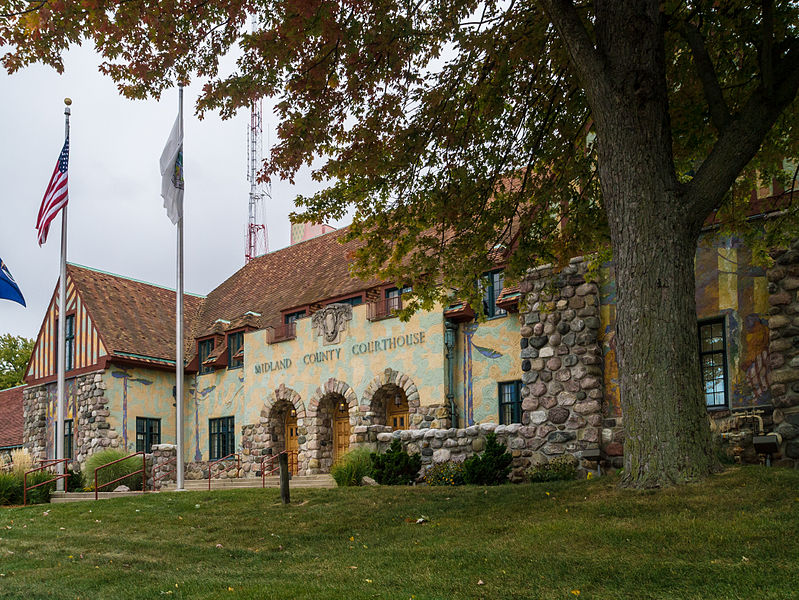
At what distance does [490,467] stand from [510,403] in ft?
13.8

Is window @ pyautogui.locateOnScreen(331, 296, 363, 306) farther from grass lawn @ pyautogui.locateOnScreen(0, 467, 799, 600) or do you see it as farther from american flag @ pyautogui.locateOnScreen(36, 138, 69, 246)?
grass lawn @ pyautogui.locateOnScreen(0, 467, 799, 600)

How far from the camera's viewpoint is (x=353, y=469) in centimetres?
1581

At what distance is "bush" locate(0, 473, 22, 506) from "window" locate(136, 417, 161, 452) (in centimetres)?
701

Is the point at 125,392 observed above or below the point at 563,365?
below

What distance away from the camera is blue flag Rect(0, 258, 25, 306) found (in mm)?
19125

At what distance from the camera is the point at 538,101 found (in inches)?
477

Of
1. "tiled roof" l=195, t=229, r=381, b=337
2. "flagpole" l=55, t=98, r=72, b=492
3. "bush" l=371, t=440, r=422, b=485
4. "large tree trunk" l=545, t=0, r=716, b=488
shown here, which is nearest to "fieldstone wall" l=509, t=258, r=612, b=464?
"bush" l=371, t=440, r=422, b=485

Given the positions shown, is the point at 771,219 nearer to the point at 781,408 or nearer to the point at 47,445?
the point at 781,408

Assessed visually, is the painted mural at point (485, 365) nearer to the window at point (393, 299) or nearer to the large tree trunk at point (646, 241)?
the window at point (393, 299)

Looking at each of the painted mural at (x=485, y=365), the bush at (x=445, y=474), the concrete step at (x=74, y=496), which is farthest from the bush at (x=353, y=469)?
the concrete step at (x=74, y=496)

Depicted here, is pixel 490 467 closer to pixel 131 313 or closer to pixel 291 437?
pixel 291 437

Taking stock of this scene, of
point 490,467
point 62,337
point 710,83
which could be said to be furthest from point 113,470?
point 710,83

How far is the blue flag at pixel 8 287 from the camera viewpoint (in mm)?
19125

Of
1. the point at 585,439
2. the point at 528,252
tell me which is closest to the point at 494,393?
the point at 585,439
